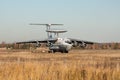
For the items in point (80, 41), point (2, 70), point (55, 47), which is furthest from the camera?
point (80, 41)

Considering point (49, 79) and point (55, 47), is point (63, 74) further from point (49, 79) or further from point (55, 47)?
point (55, 47)

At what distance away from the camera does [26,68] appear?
45.3ft

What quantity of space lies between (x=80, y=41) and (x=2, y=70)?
54.5 m

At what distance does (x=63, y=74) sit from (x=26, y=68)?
1.86m

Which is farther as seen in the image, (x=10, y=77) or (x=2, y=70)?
(x=2, y=70)

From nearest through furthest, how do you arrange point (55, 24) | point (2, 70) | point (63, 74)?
point (63, 74), point (2, 70), point (55, 24)

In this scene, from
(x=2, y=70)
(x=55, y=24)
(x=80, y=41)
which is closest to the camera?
(x=2, y=70)

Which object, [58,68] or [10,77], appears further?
[58,68]

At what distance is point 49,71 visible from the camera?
13.1 meters

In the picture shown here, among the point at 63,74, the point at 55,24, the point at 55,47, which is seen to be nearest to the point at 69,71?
the point at 63,74

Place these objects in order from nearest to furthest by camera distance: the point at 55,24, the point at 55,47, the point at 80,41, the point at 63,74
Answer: the point at 63,74
the point at 55,47
the point at 80,41
the point at 55,24

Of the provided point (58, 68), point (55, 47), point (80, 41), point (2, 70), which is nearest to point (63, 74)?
point (58, 68)

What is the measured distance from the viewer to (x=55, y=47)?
55.6 metres

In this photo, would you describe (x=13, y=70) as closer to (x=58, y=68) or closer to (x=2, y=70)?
(x=2, y=70)
